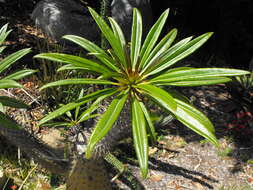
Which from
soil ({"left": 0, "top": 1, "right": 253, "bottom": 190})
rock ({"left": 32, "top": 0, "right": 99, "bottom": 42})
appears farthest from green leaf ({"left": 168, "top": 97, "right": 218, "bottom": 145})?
rock ({"left": 32, "top": 0, "right": 99, "bottom": 42})

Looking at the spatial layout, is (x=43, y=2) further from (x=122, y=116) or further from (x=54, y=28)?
(x=122, y=116)

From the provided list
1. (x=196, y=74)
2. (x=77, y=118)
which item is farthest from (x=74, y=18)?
(x=196, y=74)

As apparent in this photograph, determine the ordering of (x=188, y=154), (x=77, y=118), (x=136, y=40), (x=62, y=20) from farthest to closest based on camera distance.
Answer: (x=62, y=20) → (x=188, y=154) → (x=77, y=118) → (x=136, y=40)

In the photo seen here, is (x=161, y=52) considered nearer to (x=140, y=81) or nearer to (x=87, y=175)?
(x=140, y=81)

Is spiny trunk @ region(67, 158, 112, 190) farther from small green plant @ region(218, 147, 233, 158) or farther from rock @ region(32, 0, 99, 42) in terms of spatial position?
rock @ region(32, 0, 99, 42)

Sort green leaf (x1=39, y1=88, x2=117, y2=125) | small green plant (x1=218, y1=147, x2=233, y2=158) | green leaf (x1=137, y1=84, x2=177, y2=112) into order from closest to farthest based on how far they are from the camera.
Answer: green leaf (x1=137, y1=84, x2=177, y2=112)
green leaf (x1=39, y1=88, x2=117, y2=125)
small green plant (x1=218, y1=147, x2=233, y2=158)

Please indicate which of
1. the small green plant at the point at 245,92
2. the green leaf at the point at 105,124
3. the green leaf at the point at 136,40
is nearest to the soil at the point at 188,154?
the small green plant at the point at 245,92

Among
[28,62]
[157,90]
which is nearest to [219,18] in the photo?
[28,62]

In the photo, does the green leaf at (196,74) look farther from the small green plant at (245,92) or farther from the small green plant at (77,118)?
the small green plant at (245,92)
